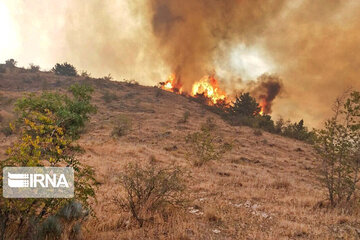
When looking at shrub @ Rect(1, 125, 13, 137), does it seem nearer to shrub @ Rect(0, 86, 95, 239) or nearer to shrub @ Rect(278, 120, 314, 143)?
shrub @ Rect(0, 86, 95, 239)

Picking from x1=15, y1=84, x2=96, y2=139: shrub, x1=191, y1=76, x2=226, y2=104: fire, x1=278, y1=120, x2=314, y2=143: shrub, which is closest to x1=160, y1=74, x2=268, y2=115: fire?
x1=191, y1=76, x2=226, y2=104: fire

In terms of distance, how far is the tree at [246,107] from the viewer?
2078 inches

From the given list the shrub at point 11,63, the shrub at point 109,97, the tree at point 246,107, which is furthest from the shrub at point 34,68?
the tree at point 246,107

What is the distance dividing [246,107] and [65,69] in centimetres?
5237

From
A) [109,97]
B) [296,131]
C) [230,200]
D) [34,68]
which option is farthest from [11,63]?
[230,200]

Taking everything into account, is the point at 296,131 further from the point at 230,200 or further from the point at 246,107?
the point at 230,200

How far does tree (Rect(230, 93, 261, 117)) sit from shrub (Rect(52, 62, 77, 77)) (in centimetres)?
4771

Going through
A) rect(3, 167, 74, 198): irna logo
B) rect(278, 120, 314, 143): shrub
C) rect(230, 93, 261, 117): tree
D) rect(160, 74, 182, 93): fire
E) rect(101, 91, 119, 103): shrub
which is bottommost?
rect(3, 167, 74, 198): irna logo

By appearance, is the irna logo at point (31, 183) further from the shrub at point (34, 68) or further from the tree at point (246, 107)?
the shrub at point (34, 68)

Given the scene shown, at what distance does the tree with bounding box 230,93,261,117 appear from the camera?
52794 mm

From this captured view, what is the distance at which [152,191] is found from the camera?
23.2ft

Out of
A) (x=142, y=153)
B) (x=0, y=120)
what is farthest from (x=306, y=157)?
(x=0, y=120)

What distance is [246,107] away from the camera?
53250mm

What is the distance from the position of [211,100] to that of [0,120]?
54547 millimetres
